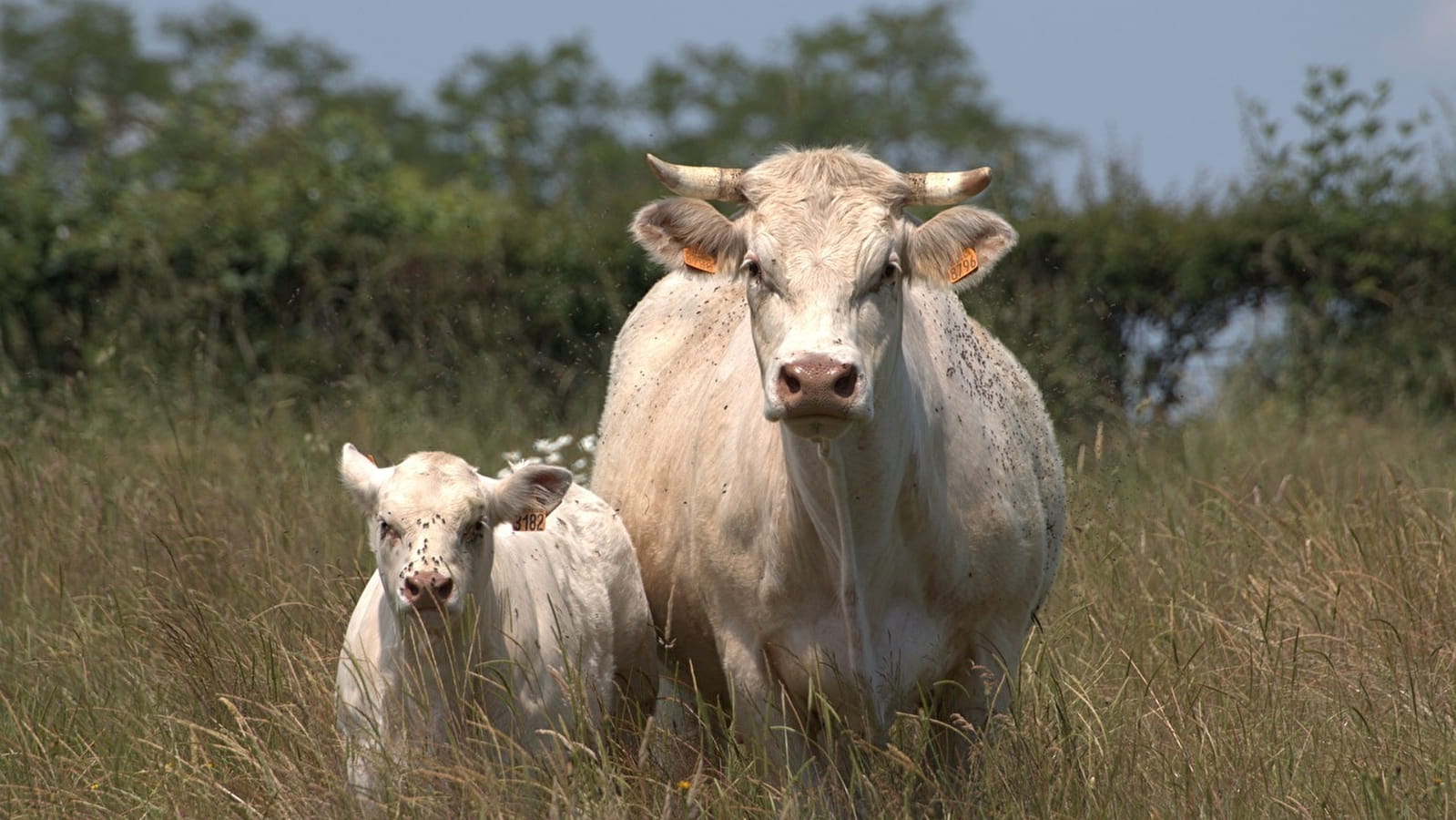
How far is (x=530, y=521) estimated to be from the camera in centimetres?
525

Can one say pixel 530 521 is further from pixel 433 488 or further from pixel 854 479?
pixel 854 479

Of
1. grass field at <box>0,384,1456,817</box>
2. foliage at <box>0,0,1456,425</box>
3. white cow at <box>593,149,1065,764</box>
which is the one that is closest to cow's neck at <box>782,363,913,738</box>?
white cow at <box>593,149,1065,764</box>

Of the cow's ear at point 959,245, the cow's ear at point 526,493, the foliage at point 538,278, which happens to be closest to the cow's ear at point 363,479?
the cow's ear at point 526,493

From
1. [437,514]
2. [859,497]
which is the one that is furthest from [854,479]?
[437,514]

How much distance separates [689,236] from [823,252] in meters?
0.64

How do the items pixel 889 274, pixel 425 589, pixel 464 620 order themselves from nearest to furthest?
pixel 425 589 < pixel 889 274 < pixel 464 620

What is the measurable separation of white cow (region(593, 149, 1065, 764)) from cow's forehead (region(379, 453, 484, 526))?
2.65 feet

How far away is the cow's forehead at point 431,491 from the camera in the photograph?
4.85 m

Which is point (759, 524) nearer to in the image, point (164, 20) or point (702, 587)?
point (702, 587)

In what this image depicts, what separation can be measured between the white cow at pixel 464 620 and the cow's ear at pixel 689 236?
69 centimetres

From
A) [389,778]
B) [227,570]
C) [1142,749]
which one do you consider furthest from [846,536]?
[227,570]

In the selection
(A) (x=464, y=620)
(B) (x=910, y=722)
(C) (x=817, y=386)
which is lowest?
(B) (x=910, y=722)

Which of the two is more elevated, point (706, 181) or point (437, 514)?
point (706, 181)

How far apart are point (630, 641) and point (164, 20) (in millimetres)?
46212
